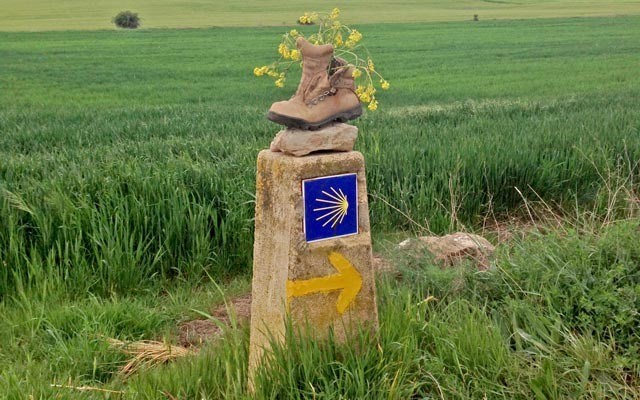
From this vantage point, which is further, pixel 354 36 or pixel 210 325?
pixel 210 325

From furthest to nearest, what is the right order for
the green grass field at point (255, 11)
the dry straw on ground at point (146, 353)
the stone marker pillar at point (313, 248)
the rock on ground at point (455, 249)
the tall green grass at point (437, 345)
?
the green grass field at point (255, 11)
the rock on ground at point (455, 249)
the dry straw on ground at point (146, 353)
the stone marker pillar at point (313, 248)
the tall green grass at point (437, 345)

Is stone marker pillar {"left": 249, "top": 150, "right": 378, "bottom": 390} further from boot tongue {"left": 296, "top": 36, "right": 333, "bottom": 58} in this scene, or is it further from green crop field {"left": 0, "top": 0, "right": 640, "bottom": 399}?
boot tongue {"left": 296, "top": 36, "right": 333, "bottom": 58}

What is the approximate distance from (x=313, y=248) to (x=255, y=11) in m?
70.7

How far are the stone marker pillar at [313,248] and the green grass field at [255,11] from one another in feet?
178

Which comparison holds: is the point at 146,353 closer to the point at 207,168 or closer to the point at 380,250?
the point at 380,250

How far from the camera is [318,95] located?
3.24m

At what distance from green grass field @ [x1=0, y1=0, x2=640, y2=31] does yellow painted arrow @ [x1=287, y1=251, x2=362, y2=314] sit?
54.5 metres

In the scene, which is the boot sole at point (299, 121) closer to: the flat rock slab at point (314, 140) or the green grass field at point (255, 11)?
the flat rock slab at point (314, 140)

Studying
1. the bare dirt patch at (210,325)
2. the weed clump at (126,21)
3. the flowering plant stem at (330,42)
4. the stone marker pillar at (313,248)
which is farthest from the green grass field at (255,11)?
the stone marker pillar at (313,248)

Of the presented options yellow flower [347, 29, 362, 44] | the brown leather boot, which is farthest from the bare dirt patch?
yellow flower [347, 29, 362, 44]

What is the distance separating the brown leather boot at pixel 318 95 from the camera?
3.18 metres

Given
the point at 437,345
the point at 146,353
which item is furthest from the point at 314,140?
the point at 146,353

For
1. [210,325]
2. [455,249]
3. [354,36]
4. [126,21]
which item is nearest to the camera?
[354,36]

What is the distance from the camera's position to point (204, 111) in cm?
1472
